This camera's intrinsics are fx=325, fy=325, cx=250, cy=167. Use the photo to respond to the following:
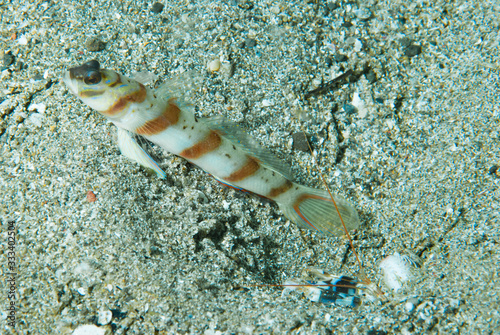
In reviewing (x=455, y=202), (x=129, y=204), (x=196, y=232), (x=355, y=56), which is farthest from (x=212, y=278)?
(x=355, y=56)

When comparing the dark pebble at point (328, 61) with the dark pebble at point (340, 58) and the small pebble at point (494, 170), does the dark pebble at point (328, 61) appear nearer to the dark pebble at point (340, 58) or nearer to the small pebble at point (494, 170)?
the dark pebble at point (340, 58)

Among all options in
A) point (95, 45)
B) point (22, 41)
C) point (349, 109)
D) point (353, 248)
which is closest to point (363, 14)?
point (349, 109)

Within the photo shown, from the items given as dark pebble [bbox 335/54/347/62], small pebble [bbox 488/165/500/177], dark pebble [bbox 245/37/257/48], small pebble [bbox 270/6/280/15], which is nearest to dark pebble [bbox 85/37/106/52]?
dark pebble [bbox 245/37/257/48]

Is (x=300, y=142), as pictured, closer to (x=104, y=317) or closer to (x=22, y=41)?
(x=104, y=317)

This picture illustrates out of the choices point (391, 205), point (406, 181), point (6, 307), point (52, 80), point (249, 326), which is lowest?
point (6, 307)

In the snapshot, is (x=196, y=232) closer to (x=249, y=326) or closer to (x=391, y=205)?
(x=249, y=326)

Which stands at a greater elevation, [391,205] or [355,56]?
[355,56]
